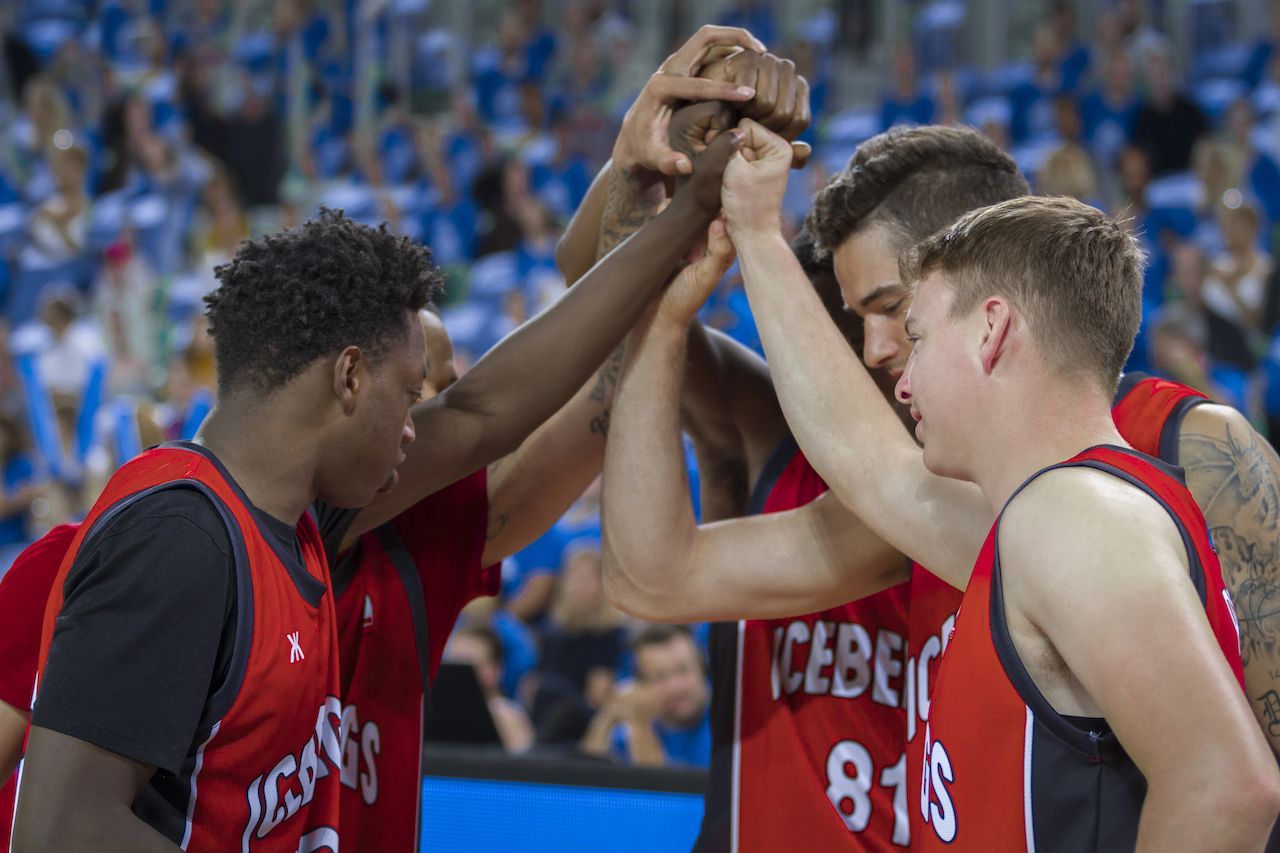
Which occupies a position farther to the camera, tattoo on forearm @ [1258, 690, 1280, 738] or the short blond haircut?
tattoo on forearm @ [1258, 690, 1280, 738]

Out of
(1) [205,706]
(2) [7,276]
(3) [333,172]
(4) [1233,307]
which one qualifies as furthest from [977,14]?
(1) [205,706]

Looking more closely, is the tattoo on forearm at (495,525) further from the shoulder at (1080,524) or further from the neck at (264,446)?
the shoulder at (1080,524)

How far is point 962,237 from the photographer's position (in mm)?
1834

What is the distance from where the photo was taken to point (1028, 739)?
5.25 ft

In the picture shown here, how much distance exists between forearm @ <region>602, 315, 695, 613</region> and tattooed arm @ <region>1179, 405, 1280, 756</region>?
837mm

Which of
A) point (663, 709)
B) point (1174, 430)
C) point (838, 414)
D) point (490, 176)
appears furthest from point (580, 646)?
point (490, 176)

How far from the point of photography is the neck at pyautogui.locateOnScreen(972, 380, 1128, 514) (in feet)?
5.66

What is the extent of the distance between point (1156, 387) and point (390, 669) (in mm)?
1386

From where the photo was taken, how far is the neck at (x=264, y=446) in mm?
1983

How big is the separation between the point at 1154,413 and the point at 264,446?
1317 mm

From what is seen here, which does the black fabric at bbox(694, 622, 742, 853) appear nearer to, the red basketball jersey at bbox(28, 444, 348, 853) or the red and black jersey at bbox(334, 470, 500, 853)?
the red and black jersey at bbox(334, 470, 500, 853)

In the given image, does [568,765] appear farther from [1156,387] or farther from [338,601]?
[1156,387]

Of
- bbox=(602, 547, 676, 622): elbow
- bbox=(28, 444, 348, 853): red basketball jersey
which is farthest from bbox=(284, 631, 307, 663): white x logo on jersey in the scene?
bbox=(602, 547, 676, 622): elbow

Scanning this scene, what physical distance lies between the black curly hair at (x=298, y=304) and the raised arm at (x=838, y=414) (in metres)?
0.61
